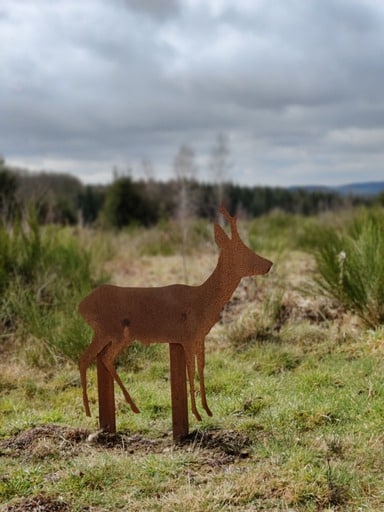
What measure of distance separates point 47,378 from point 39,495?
82.9 inches

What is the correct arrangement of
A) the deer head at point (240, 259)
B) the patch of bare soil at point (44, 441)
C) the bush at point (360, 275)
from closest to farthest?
the patch of bare soil at point (44, 441), the deer head at point (240, 259), the bush at point (360, 275)

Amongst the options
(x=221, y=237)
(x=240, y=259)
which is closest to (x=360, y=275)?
(x=240, y=259)

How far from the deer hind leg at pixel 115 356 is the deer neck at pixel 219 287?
51cm

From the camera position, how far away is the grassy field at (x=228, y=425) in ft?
9.33

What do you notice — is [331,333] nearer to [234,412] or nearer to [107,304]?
[234,412]

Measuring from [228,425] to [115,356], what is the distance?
794 millimetres

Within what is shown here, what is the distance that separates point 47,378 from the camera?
16.1 ft

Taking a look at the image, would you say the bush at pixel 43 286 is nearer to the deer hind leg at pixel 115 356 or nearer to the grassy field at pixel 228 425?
the grassy field at pixel 228 425

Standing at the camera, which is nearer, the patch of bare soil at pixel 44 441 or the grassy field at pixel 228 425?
the grassy field at pixel 228 425

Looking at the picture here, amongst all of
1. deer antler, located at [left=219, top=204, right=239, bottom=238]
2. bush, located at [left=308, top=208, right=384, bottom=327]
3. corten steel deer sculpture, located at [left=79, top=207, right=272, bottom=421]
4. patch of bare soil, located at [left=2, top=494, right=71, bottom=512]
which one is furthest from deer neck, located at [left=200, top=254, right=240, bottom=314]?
bush, located at [left=308, top=208, right=384, bottom=327]

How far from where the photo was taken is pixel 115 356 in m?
3.59

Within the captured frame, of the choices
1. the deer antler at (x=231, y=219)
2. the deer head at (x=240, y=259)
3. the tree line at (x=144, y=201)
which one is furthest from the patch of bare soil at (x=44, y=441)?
the tree line at (x=144, y=201)

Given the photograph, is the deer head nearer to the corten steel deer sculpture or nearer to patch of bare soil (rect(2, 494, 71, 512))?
the corten steel deer sculpture

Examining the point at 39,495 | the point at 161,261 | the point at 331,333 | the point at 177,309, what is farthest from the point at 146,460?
the point at 161,261
